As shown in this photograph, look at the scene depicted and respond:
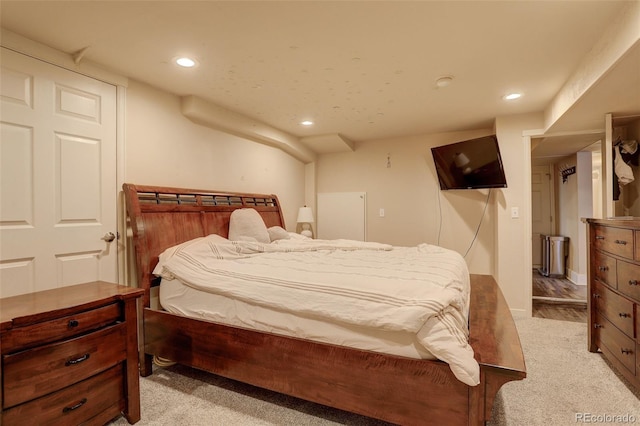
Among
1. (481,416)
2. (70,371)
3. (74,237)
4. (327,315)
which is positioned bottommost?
(481,416)

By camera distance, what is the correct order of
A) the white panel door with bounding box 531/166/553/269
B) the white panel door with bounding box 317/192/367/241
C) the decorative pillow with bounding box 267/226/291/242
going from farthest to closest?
the white panel door with bounding box 531/166/553/269 → the white panel door with bounding box 317/192/367/241 → the decorative pillow with bounding box 267/226/291/242

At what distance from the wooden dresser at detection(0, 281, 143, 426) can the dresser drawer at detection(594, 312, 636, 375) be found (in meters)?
2.94

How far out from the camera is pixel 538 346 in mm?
2615

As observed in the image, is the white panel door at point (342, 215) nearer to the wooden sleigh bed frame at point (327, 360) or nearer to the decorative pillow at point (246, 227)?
the decorative pillow at point (246, 227)

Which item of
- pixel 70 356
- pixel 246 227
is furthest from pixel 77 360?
pixel 246 227

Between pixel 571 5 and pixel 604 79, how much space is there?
0.67 metres

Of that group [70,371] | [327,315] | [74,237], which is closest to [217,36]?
[74,237]

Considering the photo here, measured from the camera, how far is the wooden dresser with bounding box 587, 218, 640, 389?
74.5 inches

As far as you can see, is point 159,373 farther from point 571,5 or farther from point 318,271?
point 571,5

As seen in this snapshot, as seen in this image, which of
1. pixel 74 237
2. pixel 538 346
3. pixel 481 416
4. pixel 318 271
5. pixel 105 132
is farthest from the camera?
pixel 538 346

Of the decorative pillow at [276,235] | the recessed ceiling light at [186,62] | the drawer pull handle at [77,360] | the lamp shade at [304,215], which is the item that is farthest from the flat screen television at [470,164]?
the drawer pull handle at [77,360]

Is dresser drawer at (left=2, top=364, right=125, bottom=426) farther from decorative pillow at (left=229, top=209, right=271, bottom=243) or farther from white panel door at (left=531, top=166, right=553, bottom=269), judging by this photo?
white panel door at (left=531, top=166, right=553, bottom=269)

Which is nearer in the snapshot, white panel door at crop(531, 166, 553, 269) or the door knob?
the door knob
